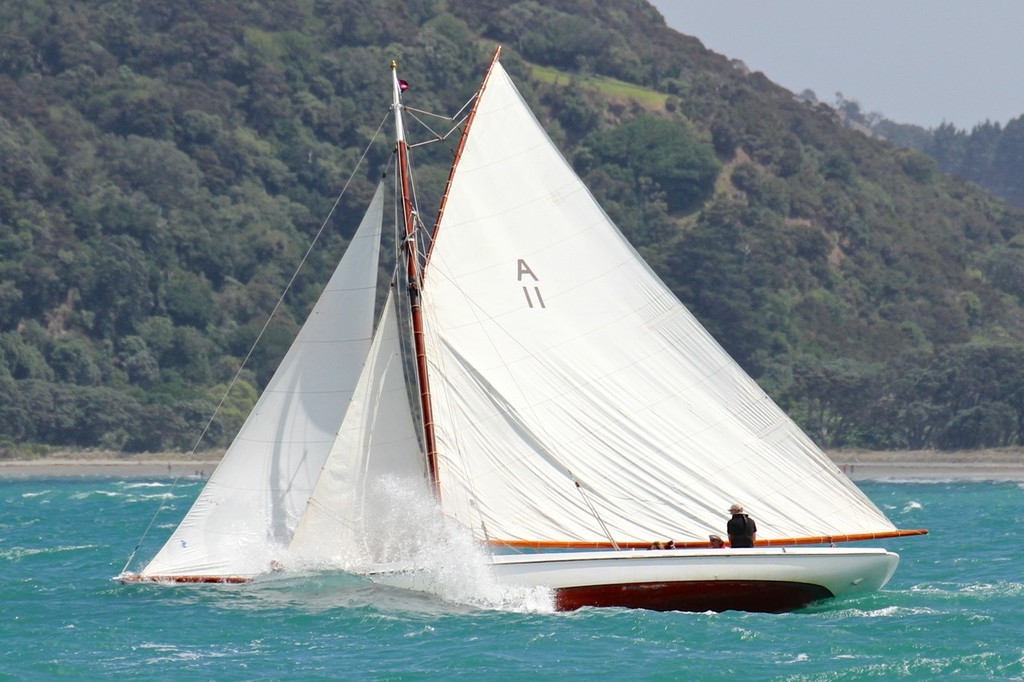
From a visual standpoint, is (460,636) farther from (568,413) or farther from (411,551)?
(568,413)

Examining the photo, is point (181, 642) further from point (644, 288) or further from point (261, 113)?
point (261, 113)

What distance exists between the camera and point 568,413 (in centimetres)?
2870

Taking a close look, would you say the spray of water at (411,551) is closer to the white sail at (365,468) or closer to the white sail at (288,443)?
the white sail at (365,468)

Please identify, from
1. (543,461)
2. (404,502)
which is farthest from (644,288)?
(404,502)

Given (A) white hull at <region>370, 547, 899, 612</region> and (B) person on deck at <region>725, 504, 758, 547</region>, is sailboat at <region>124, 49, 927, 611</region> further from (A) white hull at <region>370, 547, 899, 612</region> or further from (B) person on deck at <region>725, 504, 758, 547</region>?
(B) person on deck at <region>725, 504, 758, 547</region>

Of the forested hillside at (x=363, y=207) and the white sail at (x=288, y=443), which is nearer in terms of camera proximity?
the white sail at (x=288, y=443)

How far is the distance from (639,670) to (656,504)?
218 inches

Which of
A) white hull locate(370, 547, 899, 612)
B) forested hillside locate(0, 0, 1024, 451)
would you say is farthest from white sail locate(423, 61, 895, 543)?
forested hillside locate(0, 0, 1024, 451)

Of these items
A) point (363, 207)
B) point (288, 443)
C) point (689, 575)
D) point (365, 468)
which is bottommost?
point (689, 575)

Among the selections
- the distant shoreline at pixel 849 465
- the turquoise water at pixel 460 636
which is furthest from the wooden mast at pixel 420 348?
the distant shoreline at pixel 849 465

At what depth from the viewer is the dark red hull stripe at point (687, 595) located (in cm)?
2706

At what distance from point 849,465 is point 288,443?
3321 inches

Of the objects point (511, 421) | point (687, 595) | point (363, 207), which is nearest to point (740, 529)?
point (687, 595)

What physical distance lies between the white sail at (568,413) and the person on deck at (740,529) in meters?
1.34
